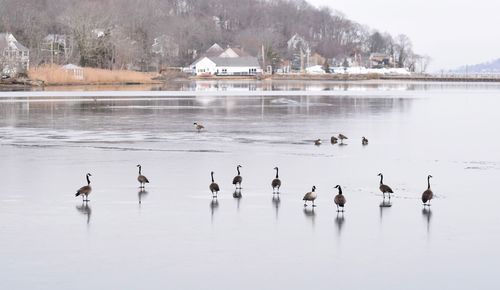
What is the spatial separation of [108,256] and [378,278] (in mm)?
3244

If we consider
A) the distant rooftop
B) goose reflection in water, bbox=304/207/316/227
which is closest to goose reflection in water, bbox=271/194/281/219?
goose reflection in water, bbox=304/207/316/227

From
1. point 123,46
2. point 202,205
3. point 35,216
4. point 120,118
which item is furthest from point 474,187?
point 123,46

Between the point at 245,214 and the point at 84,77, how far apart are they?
70.8 meters

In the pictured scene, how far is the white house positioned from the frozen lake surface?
123 meters

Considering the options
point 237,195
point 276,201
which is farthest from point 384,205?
point 237,195

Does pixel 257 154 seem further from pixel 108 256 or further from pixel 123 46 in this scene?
pixel 123 46

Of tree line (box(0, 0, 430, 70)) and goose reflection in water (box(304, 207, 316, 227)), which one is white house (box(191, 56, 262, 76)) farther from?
goose reflection in water (box(304, 207, 316, 227))

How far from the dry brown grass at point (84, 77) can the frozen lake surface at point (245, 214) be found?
50802 millimetres

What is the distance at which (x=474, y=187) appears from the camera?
16156mm

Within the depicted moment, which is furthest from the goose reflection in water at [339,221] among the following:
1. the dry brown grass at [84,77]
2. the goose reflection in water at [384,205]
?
the dry brown grass at [84,77]

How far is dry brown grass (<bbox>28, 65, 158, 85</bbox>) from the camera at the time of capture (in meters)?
77.1

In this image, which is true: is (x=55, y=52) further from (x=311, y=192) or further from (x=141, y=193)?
(x=311, y=192)

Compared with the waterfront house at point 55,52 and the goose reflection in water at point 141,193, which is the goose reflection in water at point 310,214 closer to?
the goose reflection in water at point 141,193

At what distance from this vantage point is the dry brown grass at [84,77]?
77.1 m
